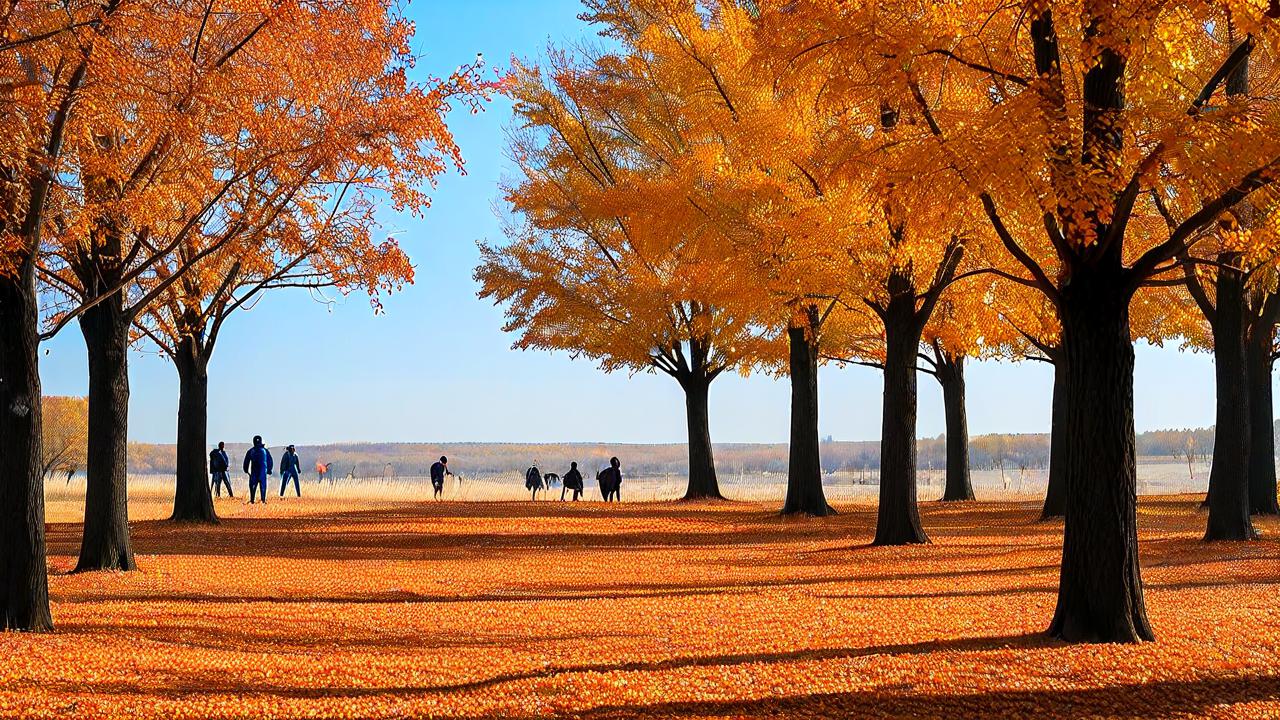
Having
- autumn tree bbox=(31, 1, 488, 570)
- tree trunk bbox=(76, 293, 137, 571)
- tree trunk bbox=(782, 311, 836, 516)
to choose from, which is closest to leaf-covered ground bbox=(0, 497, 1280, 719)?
tree trunk bbox=(76, 293, 137, 571)

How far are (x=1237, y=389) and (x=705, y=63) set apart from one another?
9.82 metres

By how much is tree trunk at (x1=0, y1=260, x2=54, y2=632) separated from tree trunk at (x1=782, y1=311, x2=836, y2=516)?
15177 mm

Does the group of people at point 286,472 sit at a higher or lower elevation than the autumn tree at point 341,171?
lower

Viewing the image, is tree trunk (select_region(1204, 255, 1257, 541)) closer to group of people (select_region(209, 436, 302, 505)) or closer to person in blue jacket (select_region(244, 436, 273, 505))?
group of people (select_region(209, 436, 302, 505))

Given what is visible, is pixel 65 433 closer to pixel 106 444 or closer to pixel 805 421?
pixel 805 421

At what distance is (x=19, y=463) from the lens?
975cm

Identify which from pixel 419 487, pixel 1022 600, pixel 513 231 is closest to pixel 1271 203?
pixel 1022 600

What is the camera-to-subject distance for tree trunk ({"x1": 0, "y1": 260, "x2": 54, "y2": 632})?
9648 millimetres

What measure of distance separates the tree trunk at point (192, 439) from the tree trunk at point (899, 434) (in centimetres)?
1277

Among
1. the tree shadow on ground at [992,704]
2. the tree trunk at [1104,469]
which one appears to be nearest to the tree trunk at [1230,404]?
the tree trunk at [1104,469]

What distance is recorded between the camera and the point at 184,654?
8.34m

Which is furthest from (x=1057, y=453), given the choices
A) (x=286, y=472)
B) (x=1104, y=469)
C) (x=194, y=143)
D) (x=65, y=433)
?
(x=65, y=433)

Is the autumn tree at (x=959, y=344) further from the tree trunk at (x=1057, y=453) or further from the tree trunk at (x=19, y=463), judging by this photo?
the tree trunk at (x=19, y=463)

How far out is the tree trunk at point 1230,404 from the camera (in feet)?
56.7
